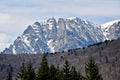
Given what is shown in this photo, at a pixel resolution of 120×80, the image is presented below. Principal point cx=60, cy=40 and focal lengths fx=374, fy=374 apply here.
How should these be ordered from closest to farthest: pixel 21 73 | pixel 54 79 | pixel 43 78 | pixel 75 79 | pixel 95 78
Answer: pixel 95 78 < pixel 43 78 < pixel 21 73 < pixel 54 79 < pixel 75 79

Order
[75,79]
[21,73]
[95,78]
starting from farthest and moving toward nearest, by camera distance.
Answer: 1. [75,79]
2. [21,73]
3. [95,78]

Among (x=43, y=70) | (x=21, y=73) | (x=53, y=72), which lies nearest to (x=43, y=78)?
(x=43, y=70)

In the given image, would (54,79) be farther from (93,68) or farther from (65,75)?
(93,68)

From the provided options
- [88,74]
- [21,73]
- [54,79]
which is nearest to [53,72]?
[54,79]

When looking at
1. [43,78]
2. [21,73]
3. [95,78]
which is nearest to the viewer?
[95,78]

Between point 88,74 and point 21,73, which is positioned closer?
point 88,74

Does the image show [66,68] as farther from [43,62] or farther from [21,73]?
[21,73]

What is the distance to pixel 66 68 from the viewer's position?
5816 centimetres

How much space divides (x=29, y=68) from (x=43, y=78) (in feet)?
11.4

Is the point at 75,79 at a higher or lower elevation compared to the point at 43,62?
lower

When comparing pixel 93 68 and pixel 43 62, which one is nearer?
pixel 93 68

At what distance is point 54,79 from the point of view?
217ft

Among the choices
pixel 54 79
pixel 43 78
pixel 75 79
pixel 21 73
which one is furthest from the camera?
pixel 75 79

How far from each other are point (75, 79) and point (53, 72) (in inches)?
209
